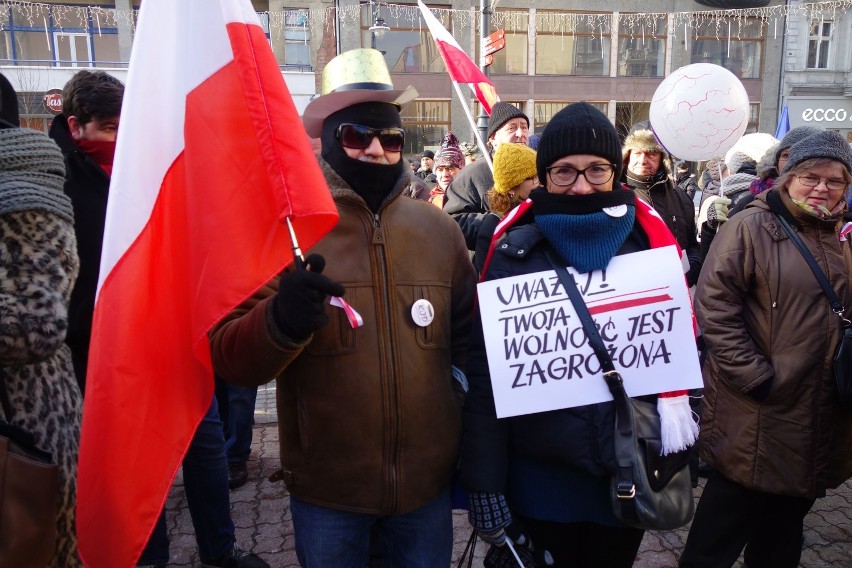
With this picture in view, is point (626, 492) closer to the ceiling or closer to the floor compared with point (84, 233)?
closer to the floor

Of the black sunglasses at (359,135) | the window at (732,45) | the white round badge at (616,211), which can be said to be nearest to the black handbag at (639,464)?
the white round badge at (616,211)

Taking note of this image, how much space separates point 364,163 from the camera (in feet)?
6.55

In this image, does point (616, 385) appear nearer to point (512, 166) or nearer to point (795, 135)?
point (512, 166)

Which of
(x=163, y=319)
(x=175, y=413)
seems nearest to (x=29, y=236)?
(x=163, y=319)

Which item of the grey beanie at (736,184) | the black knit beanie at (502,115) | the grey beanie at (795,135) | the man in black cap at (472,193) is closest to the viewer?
the grey beanie at (795,135)

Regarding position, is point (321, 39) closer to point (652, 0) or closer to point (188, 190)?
point (652, 0)

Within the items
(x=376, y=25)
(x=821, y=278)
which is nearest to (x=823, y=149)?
(x=821, y=278)

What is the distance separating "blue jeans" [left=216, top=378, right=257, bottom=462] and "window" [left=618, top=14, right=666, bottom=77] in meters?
24.5

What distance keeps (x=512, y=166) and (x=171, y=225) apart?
201 cm

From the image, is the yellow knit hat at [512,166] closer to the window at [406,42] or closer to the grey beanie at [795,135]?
the grey beanie at [795,135]

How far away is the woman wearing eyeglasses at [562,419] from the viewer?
199 centimetres

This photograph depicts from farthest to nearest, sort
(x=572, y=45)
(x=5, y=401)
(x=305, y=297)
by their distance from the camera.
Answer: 1. (x=572, y=45)
2. (x=5, y=401)
3. (x=305, y=297)

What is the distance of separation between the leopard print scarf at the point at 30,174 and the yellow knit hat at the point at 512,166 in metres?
2.14

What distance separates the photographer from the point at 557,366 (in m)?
1.99
